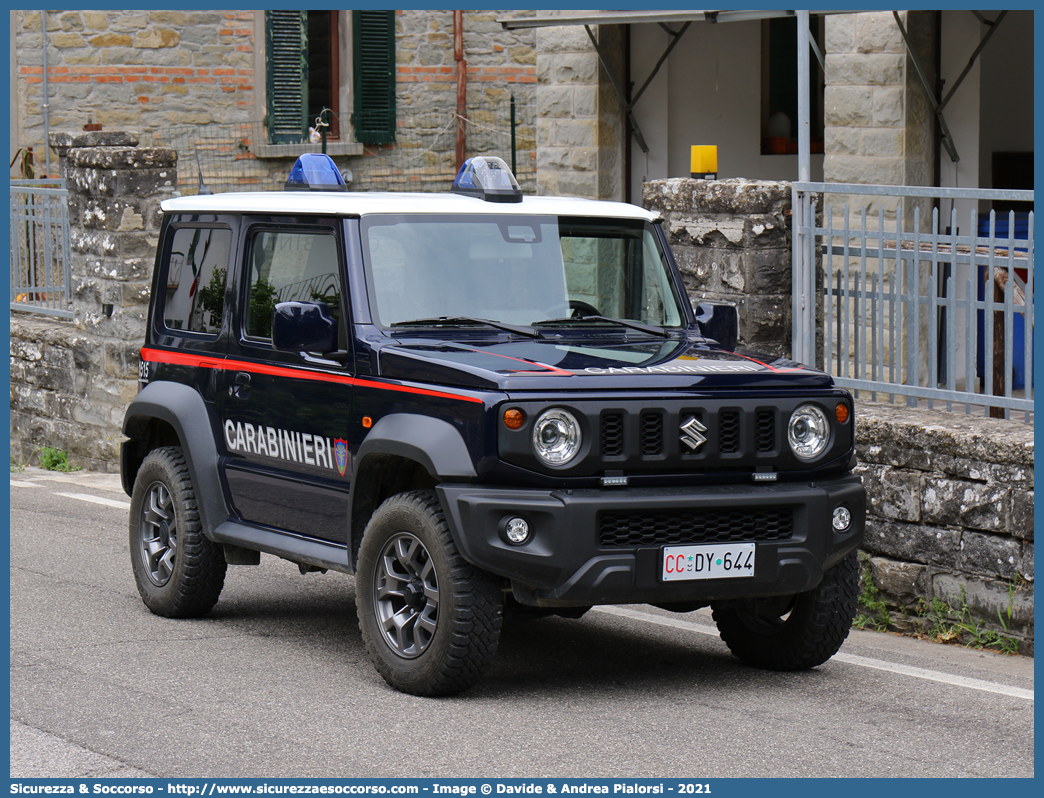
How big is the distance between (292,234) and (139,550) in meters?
1.97

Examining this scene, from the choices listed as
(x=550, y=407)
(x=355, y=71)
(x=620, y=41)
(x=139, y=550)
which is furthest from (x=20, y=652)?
(x=355, y=71)

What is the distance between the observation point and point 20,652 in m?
7.25

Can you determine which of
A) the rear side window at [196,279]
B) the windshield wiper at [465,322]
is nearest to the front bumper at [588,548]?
the windshield wiper at [465,322]

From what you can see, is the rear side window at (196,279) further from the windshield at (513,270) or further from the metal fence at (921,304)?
the metal fence at (921,304)

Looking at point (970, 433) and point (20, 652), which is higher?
point (970, 433)

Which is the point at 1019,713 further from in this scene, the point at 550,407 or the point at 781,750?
the point at 550,407

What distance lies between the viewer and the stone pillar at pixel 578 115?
16328 mm

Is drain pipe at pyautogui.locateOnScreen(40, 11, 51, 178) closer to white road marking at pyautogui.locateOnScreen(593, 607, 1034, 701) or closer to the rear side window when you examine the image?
the rear side window

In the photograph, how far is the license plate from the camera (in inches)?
244

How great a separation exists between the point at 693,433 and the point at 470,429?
882 millimetres

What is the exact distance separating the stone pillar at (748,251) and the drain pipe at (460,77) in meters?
12.6

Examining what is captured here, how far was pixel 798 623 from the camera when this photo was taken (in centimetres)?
690

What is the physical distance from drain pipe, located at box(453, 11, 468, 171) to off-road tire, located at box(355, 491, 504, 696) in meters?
16.3

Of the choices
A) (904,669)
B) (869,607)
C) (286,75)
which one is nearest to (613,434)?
(904,669)
